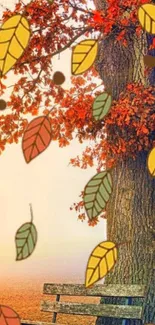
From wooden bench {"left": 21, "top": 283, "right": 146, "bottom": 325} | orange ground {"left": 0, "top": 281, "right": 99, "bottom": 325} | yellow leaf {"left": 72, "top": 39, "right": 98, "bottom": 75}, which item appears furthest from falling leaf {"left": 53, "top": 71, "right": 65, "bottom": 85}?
orange ground {"left": 0, "top": 281, "right": 99, "bottom": 325}

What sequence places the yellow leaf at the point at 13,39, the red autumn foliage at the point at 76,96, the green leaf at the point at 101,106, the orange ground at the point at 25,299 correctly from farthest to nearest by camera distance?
1. the orange ground at the point at 25,299
2. the red autumn foliage at the point at 76,96
3. the green leaf at the point at 101,106
4. the yellow leaf at the point at 13,39

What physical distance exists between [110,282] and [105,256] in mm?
1621

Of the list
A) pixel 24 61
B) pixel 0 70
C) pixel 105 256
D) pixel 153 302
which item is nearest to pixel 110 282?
pixel 153 302

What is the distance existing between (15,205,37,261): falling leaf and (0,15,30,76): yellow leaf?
0.39m

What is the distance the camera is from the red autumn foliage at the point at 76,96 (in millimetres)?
2725

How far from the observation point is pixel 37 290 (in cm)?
488

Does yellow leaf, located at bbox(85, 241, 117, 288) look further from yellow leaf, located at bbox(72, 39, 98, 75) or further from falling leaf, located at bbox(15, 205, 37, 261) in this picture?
yellow leaf, located at bbox(72, 39, 98, 75)

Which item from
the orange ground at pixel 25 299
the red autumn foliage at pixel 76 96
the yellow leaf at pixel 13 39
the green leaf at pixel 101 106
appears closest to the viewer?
the yellow leaf at pixel 13 39

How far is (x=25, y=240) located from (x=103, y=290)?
54.2 inches

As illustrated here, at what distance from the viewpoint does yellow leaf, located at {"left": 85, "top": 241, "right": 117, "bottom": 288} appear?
1.62 metres

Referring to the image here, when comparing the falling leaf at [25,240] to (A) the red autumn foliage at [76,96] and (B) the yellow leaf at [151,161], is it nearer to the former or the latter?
→ (B) the yellow leaf at [151,161]

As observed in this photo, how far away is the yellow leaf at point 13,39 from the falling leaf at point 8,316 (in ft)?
1.98

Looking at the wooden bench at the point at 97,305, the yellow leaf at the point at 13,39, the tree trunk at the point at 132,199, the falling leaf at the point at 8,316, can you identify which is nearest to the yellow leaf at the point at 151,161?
the yellow leaf at the point at 13,39

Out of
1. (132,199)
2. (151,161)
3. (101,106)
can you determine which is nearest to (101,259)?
(151,161)
